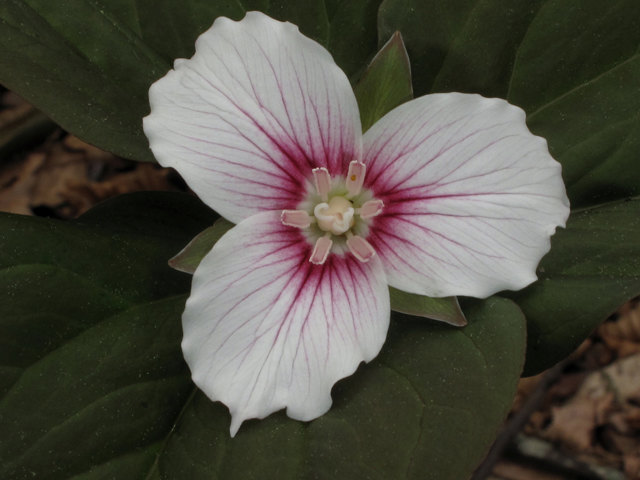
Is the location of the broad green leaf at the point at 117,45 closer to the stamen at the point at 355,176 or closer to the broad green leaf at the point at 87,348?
the broad green leaf at the point at 87,348

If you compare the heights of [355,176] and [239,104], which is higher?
[239,104]

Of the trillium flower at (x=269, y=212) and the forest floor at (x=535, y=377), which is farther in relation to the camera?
the forest floor at (x=535, y=377)

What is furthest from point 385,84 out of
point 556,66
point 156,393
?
point 156,393

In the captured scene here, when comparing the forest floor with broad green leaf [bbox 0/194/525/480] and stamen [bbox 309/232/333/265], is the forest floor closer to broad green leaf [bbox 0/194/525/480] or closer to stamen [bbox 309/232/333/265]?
broad green leaf [bbox 0/194/525/480]

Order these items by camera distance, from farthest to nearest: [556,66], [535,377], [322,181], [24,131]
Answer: [535,377], [24,131], [556,66], [322,181]

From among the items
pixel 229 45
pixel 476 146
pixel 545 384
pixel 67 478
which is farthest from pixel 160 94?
pixel 545 384

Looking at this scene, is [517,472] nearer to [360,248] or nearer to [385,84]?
[360,248]

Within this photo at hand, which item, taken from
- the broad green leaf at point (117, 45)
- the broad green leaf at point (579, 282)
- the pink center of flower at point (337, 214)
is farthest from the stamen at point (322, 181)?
the broad green leaf at point (579, 282)
